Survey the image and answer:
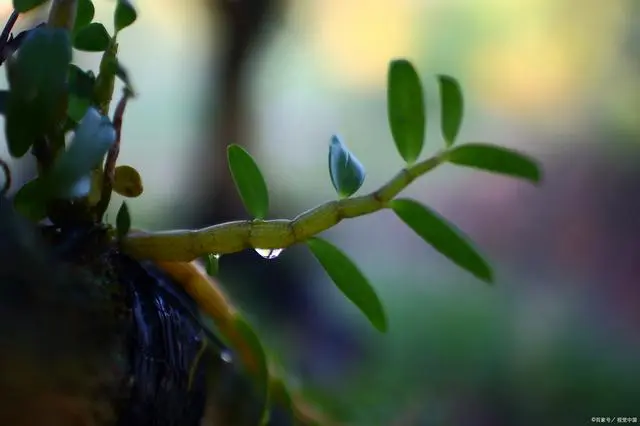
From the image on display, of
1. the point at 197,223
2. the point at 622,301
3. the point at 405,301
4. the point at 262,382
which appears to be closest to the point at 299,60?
the point at 197,223

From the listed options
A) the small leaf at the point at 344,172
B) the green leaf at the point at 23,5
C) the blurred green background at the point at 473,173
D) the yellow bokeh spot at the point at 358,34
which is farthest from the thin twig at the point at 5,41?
the yellow bokeh spot at the point at 358,34

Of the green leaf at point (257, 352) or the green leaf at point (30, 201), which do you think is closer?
the green leaf at point (30, 201)

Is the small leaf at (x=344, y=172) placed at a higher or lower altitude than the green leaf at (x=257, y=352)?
higher

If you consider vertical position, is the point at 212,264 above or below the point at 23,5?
below

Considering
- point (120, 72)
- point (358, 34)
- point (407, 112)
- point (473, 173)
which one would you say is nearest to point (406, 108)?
point (407, 112)

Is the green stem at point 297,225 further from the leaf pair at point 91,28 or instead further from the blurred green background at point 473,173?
the blurred green background at point 473,173

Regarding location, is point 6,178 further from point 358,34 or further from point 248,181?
point 358,34

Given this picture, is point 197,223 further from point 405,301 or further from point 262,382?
point 262,382

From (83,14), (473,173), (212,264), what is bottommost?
(473,173)
